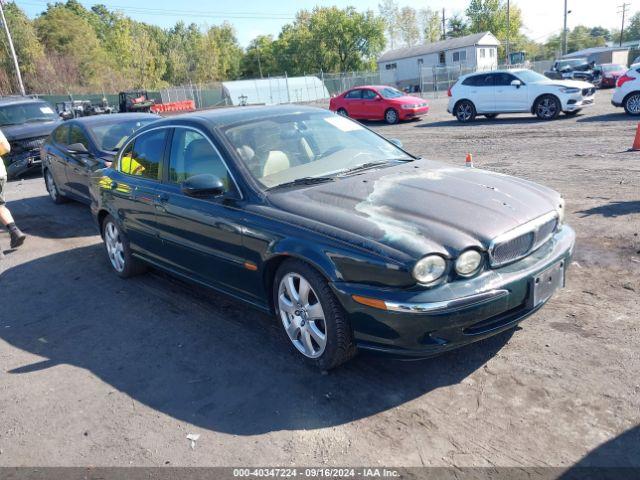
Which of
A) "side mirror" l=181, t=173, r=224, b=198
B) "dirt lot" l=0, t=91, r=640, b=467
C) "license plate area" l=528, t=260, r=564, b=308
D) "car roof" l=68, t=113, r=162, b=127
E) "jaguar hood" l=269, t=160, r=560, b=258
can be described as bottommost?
"dirt lot" l=0, t=91, r=640, b=467

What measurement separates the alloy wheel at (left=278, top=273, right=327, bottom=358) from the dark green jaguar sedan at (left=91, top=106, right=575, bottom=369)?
11 mm

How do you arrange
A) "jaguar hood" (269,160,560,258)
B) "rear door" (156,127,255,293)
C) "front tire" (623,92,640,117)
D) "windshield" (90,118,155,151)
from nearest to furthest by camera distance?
"jaguar hood" (269,160,560,258), "rear door" (156,127,255,293), "windshield" (90,118,155,151), "front tire" (623,92,640,117)

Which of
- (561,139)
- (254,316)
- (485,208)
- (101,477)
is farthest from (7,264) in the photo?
(561,139)

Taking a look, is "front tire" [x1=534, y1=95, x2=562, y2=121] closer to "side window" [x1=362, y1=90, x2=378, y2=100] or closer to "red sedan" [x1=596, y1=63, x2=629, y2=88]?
"side window" [x1=362, y1=90, x2=378, y2=100]

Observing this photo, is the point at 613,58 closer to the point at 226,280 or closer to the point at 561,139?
the point at 561,139

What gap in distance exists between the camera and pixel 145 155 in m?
5.29

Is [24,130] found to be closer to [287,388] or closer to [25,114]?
[25,114]

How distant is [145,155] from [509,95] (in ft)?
50.0

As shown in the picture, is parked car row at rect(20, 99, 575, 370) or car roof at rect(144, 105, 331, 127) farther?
car roof at rect(144, 105, 331, 127)

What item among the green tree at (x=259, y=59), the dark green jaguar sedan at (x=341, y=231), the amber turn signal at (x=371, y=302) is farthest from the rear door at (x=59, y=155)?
the green tree at (x=259, y=59)

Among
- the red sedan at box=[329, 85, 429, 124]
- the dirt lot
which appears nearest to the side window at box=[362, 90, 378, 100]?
the red sedan at box=[329, 85, 429, 124]

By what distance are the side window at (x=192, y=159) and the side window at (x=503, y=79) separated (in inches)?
606

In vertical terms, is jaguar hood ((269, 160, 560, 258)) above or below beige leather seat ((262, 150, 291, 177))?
below

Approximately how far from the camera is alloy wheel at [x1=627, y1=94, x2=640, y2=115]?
Answer: 15.8 metres
